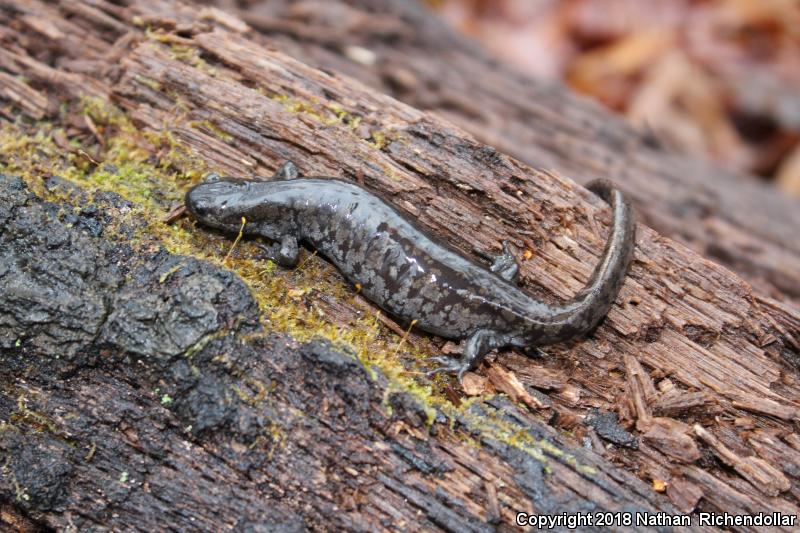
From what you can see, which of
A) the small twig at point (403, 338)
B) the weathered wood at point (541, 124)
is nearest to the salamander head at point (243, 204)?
the small twig at point (403, 338)

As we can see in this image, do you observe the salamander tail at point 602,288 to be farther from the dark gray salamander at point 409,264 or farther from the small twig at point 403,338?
the small twig at point 403,338

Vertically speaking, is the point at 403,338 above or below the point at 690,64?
below

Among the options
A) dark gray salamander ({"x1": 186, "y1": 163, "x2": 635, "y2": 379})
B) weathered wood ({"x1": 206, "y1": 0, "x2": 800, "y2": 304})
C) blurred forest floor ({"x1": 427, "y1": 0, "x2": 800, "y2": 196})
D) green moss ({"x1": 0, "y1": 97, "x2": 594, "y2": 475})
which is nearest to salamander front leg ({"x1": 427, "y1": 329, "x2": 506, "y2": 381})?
dark gray salamander ({"x1": 186, "y1": 163, "x2": 635, "y2": 379})

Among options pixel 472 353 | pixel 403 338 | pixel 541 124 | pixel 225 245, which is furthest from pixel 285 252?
pixel 541 124

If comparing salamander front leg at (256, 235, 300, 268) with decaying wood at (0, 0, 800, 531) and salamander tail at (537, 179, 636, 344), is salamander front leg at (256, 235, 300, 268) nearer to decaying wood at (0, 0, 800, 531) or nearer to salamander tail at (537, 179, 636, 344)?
decaying wood at (0, 0, 800, 531)

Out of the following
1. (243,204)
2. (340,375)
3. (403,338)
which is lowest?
(340,375)

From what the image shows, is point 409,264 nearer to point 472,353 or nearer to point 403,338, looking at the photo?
point 403,338

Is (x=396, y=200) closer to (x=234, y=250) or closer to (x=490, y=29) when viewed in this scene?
(x=234, y=250)
